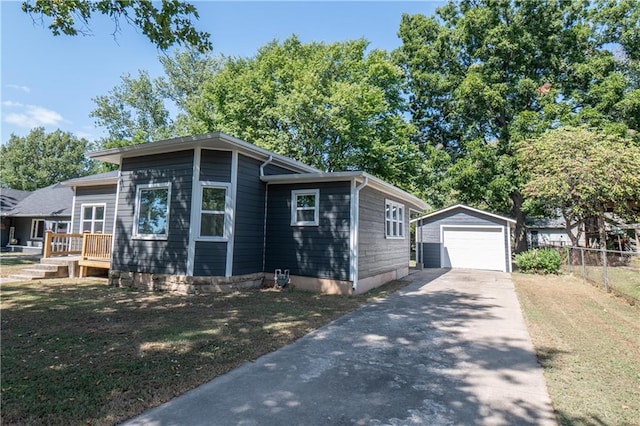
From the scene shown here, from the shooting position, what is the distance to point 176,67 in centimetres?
3031

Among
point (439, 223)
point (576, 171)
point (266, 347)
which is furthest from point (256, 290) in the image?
point (576, 171)

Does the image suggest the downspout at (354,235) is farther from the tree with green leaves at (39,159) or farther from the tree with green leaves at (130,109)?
the tree with green leaves at (39,159)

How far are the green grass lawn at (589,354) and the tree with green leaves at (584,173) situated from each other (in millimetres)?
8363

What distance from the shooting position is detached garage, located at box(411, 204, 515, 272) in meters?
16.7

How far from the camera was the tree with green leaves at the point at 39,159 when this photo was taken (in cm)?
3891

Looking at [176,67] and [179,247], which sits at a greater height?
[176,67]

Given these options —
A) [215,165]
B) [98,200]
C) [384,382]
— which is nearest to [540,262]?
[215,165]

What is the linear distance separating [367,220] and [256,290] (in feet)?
12.2

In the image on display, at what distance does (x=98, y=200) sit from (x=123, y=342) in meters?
11.0

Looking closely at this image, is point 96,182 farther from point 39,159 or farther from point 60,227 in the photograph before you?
point 39,159

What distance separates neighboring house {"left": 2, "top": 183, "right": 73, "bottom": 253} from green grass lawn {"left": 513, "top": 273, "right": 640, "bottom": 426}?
24.6 meters

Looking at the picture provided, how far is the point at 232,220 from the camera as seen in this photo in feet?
29.5

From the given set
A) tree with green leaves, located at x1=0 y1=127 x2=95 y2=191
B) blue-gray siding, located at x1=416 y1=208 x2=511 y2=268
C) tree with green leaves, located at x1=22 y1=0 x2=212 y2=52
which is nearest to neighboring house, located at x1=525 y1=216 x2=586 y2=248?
blue-gray siding, located at x1=416 y1=208 x2=511 y2=268

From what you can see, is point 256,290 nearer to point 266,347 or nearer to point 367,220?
point 367,220
